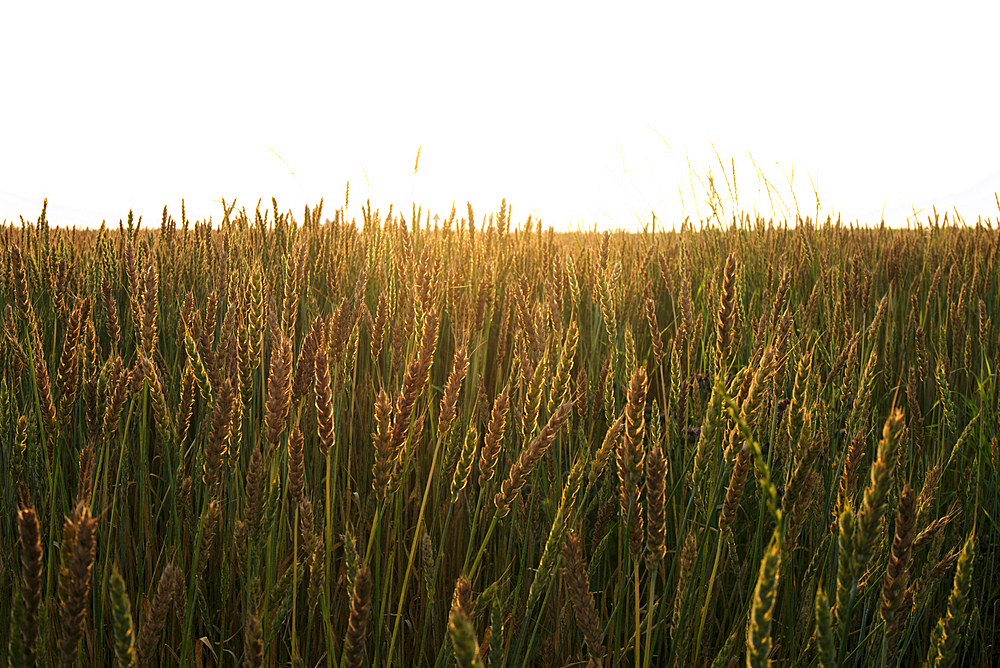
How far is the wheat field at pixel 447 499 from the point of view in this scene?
2.04ft

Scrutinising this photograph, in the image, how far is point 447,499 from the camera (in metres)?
1.29

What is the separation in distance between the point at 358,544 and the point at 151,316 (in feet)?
1.84

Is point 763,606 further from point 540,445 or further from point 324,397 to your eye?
point 324,397

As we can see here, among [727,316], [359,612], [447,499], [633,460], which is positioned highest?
[727,316]

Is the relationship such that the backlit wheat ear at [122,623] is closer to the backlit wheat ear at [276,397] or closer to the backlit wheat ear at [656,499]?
the backlit wheat ear at [276,397]

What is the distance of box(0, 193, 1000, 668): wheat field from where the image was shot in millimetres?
623

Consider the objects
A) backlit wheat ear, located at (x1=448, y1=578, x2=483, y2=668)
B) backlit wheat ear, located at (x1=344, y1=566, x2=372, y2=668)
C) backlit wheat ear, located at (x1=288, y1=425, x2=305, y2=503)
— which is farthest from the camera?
backlit wheat ear, located at (x1=288, y1=425, x2=305, y2=503)

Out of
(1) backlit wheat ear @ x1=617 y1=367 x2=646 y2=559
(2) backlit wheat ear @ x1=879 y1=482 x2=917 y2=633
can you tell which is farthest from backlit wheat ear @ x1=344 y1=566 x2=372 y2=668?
(2) backlit wheat ear @ x1=879 y1=482 x2=917 y2=633

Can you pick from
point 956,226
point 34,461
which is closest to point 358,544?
point 34,461

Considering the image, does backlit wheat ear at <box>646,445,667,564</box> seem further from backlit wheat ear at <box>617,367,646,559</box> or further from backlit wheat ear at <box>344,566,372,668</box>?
backlit wheat ear at <box>344,566,372,668</box>

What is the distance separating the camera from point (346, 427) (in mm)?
1497

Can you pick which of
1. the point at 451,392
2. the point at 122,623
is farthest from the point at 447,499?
the point at 122,623

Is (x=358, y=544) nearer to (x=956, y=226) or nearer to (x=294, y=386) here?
(x=294, y=386)

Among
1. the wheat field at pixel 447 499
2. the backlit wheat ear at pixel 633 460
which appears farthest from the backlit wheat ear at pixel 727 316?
the backlit wheat ear at pixel 633 460
